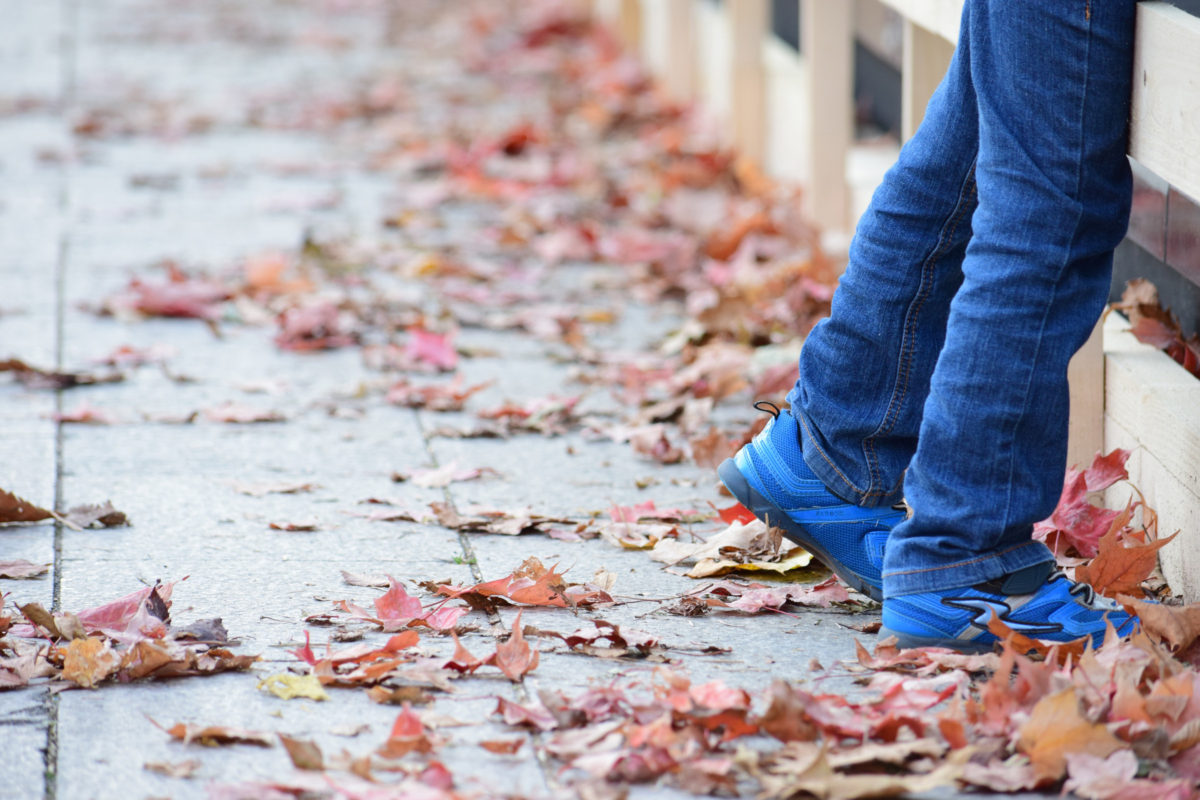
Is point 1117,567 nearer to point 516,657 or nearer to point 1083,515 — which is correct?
point 1083,515

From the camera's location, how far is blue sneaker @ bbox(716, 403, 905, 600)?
2.33 meters

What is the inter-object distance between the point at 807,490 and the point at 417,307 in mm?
2118

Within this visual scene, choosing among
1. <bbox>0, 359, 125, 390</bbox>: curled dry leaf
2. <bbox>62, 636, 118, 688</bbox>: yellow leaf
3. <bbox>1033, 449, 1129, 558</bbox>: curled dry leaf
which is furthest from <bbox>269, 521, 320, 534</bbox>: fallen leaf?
<bbox>1033, 449, 1129, 558</bbox>: curled dry leaf

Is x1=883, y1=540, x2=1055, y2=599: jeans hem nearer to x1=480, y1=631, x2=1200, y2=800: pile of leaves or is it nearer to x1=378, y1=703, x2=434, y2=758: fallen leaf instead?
x1=480, y1=631, x2=1200, y2=800: pile of leaves

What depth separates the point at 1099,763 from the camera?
1761mm

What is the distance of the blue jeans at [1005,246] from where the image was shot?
6.35 ft

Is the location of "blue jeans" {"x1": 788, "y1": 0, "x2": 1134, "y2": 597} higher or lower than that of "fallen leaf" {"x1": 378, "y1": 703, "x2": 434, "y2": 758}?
higher

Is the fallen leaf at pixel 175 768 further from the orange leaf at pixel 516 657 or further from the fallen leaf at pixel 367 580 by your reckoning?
the fallen leaf at pixel 367 580

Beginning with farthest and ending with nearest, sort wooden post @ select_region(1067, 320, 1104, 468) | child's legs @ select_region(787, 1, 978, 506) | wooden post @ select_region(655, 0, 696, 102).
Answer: wooden post @ select_region(655, 0, 696, 102) → wooden post @ select_region(1067, 320, 1104, 468) → child's legs @ select_region(787, 1, 978, 506)

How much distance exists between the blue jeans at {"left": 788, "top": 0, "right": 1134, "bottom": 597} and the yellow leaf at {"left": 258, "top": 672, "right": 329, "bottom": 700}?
32.4 inches

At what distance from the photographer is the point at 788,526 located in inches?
93.7

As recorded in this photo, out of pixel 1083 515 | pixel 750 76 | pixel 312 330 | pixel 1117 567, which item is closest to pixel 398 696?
pixel 1117 567

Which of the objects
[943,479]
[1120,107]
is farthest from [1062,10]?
[943,479]

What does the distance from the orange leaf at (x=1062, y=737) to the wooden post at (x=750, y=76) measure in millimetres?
4204
